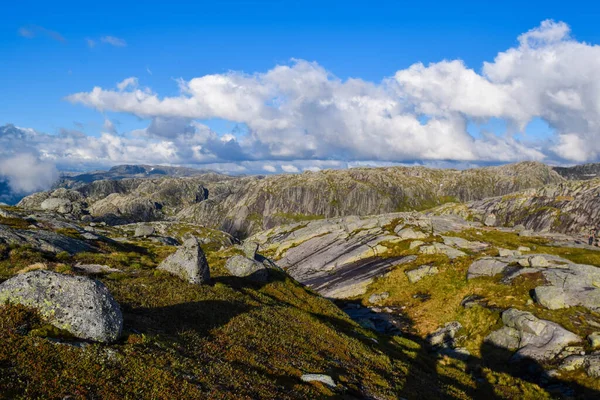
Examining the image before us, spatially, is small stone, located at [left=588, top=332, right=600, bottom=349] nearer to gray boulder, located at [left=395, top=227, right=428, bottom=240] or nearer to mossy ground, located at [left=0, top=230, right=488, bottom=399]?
mossy ground, located at [left=0, top=230, right=488, bottom=399]

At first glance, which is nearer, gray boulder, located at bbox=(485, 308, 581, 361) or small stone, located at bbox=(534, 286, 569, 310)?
gray boulder, located at bbox=(485, 308, 581, 361)

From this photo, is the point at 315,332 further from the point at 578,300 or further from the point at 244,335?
the point at 578,300

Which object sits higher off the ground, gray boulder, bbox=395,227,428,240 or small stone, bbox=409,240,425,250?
gray boulder, bbox=395,227,428,240

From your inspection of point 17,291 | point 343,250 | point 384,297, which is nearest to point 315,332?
point 17,291

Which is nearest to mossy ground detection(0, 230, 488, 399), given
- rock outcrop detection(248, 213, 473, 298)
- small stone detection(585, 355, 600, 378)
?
small stone detection(585, 355, 600, 378)

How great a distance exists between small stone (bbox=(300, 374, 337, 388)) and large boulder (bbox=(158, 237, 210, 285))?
18.5 metres

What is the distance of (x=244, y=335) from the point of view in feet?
76.4

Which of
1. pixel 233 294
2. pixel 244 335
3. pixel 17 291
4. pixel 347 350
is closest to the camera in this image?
pixel 17 291

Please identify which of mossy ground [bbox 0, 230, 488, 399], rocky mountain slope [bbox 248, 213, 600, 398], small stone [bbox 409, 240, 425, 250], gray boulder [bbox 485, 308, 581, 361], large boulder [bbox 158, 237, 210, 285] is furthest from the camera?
small stone [bbox 409, 240, 425, 250]

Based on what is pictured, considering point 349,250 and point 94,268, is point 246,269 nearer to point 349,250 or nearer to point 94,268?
point 94,268

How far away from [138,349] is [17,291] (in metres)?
6.28

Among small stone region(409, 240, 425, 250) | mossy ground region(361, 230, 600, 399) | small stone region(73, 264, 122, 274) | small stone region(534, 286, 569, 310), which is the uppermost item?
small stone region(409, 240, 425, 250)

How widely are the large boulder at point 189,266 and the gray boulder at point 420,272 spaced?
49.3m

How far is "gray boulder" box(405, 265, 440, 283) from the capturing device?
232 ft
